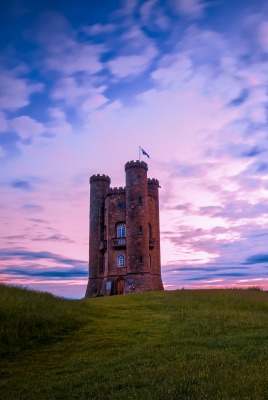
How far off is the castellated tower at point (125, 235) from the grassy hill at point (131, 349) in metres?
22.0

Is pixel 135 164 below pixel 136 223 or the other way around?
the other way around

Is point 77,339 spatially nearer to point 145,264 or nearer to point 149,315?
point 149,315

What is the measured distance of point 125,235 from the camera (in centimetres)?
5103

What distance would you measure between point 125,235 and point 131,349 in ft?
123

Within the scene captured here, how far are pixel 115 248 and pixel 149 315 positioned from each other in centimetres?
2938

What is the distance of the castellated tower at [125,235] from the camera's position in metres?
47.6

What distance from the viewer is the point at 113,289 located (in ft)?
160

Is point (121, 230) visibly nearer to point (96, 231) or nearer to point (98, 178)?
point (96, 231)

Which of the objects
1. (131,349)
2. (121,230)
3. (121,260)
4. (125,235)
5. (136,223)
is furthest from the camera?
(121,230)

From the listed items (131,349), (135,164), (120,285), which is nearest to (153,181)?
(135,164)

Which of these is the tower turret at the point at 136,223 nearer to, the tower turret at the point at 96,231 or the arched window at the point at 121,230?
the arched window at the point at 121,230

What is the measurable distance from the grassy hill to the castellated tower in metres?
22.0

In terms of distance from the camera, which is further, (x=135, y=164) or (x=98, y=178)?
(x=98, y=178)

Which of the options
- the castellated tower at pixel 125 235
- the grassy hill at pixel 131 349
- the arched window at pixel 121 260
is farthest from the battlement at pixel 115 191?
the grassy hill at pixel 131 349
